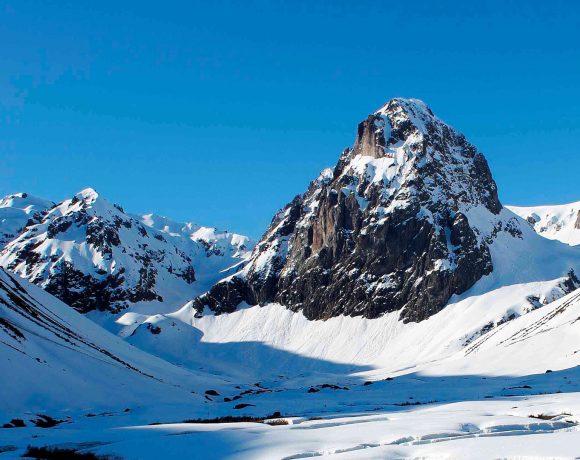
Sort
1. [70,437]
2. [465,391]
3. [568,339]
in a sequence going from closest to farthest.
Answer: [70,437]
[465,391]
[568,339]

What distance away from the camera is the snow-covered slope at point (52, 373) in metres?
56.4

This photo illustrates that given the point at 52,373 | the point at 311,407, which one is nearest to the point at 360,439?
the point at 311,407

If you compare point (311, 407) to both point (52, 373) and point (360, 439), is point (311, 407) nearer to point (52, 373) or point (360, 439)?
point (52, 373)

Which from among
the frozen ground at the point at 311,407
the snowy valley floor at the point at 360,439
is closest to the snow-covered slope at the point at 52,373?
the frozen ground at the point at 311,407

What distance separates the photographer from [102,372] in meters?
75.6

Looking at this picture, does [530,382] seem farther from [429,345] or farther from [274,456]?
[429,345]

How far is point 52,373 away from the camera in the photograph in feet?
210

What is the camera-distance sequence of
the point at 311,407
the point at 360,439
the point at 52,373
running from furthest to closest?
the point at 52,373, the point at 311,407, the point at 360,439

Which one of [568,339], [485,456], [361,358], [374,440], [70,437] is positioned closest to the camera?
[485,456]

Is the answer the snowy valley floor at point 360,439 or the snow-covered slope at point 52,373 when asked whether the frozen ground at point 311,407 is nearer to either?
the snowy valley floor at point 360,439

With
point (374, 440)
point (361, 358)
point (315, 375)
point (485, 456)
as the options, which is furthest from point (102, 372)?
point (361, 358)

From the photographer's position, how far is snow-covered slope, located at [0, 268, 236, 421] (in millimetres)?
56438

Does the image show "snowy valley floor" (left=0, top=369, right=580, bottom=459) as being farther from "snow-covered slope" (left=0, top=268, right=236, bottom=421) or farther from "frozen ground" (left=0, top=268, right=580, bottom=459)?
"snow-covered slope" (left=0, top=268, right=236, bottom=421)

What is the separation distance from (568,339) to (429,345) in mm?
86241
